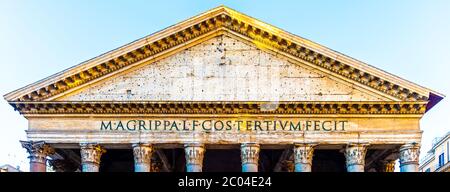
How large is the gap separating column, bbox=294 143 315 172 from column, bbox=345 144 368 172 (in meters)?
1.36

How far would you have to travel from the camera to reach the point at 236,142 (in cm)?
2636

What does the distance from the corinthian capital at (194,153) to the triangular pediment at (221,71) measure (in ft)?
5.93

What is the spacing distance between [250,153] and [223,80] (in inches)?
118

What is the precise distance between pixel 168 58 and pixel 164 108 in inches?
83.1

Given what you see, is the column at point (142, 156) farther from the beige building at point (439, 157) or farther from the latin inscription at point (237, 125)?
the beige building at point (439, 157)

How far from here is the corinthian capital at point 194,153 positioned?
25.9 metres

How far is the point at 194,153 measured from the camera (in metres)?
26.0

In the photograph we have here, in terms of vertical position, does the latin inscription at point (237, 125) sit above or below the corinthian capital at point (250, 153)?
above

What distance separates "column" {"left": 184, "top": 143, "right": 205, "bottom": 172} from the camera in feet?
84.7

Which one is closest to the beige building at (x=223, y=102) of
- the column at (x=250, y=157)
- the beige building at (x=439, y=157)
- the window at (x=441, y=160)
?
the column at (x=250, y=157)

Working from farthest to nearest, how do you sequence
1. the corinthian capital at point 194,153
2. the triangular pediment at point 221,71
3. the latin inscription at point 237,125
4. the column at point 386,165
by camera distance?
1. the column at point 386,165
2. the triangular pediment at point 221,71
3. the latin inscription at point 237,125
4. the corinthian capital at point 194,153
